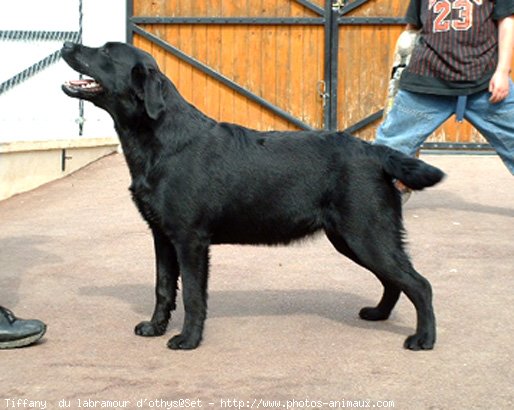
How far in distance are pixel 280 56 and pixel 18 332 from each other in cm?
728

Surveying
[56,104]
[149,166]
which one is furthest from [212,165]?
[56,104]

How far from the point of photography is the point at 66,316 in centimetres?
578

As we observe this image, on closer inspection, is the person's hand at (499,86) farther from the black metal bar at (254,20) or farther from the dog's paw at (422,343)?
the black metal bar at (254,20)

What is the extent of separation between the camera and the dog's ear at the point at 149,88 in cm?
512

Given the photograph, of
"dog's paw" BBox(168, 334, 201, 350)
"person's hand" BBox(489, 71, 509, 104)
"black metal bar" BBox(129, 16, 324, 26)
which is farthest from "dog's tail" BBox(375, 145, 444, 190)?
"black metal bar" BBox(129, 16, 324, 26)

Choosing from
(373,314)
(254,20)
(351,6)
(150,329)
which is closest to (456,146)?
(351,6)

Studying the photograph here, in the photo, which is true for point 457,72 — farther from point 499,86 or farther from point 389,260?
point 389,260

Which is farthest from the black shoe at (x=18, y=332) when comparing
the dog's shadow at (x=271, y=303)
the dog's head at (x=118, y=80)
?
the dog's head at (x=118, y=80)

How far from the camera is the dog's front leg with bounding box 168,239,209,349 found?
518cm

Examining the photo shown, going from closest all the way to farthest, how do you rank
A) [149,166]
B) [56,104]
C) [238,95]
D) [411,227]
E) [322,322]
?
[149,166]
[322,322]
[411,227]
[56,104]
[238,95]

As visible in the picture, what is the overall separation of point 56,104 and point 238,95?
2.09m

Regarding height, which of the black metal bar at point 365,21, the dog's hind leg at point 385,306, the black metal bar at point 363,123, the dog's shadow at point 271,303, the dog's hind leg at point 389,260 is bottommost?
the dog's shadow at point 271,303

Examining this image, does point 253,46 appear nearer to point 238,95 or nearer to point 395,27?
point 238,95

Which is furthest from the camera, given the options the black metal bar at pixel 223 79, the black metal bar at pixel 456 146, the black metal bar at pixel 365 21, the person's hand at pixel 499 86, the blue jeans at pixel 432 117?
the black metal bar at pixel 223 79
